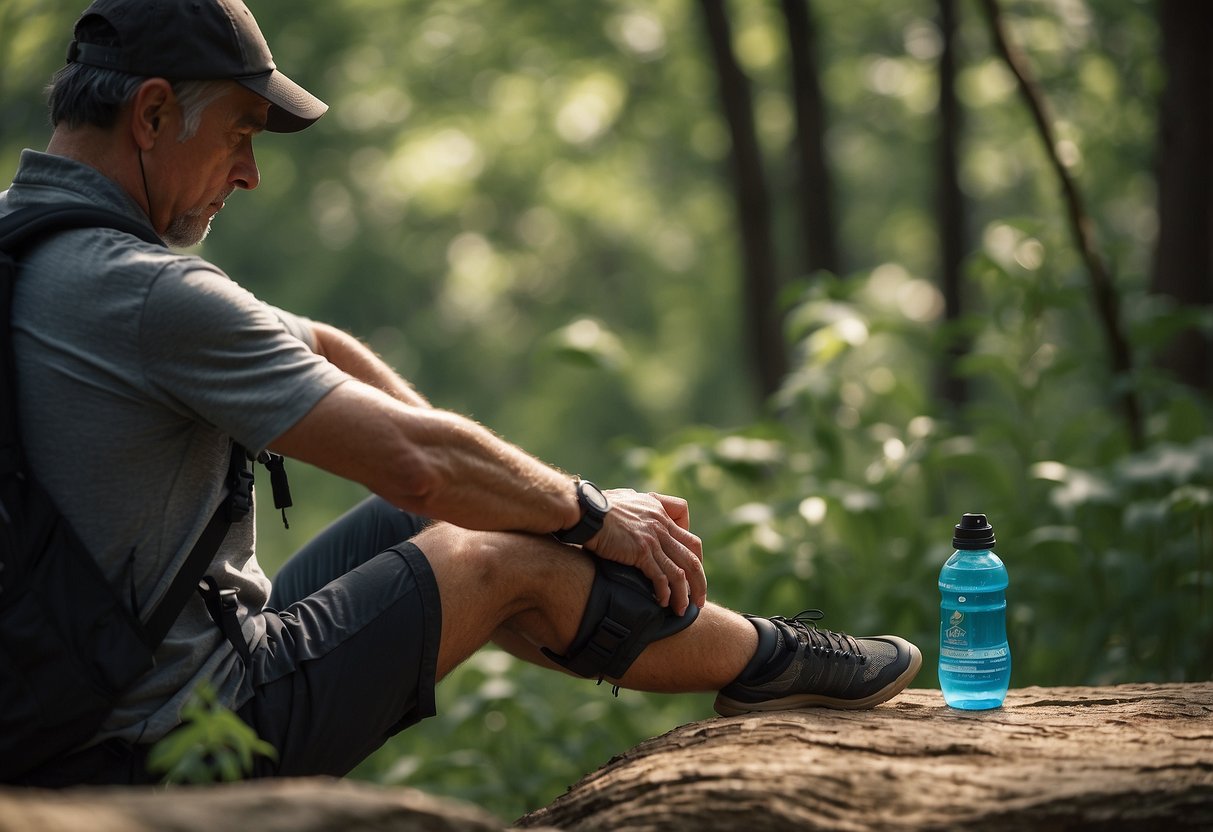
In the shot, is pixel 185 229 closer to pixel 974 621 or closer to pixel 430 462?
pixel 430 462

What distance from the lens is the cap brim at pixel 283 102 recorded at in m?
2.45

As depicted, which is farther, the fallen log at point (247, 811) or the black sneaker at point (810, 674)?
the black sneaker at point (810, 674)

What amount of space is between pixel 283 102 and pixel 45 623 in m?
1.10

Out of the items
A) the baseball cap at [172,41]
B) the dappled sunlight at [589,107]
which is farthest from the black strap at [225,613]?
the dappled sunlight at [589,107]

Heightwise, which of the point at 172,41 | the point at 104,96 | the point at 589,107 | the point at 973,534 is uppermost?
the point at 589,107

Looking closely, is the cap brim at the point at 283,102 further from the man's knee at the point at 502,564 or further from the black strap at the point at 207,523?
the man's knee at the point at 502,564

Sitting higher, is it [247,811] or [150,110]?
[150,110]

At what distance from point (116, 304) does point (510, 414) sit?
11.4m

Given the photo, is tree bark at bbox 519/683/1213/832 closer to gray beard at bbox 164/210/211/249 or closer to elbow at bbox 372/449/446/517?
elbow at bbox 372/449/446/517

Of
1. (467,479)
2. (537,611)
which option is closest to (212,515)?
(467,479)

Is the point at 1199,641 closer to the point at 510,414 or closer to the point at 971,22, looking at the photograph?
the point at 971,22

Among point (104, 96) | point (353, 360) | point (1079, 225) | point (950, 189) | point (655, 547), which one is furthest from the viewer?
point (950, 189)

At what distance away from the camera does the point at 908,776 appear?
2174mm

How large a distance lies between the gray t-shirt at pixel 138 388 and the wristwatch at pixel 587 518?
0.58m
